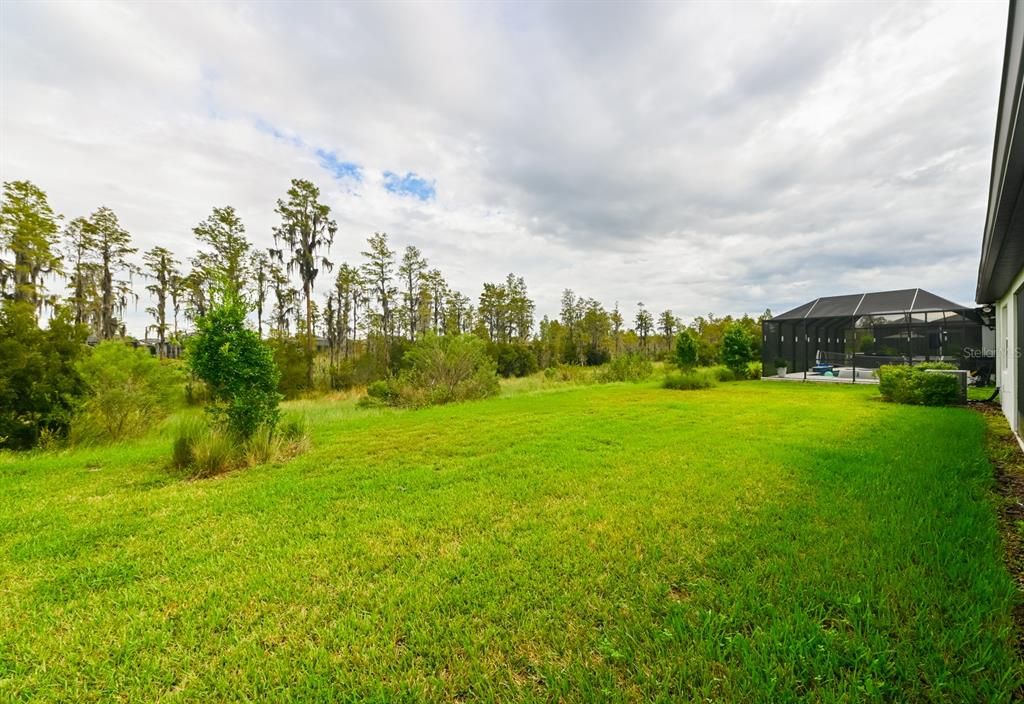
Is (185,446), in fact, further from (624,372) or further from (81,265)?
(81,265)

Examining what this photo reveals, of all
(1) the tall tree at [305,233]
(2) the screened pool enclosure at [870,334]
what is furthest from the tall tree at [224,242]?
(2) the screened pool enclosure at [870,334]

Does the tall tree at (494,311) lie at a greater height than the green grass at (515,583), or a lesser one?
greater

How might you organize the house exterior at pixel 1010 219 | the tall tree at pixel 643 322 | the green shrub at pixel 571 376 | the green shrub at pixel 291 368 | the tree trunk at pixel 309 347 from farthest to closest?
1. the tall tree at pixel 643 322
2. the green shrub at pixel 571 376
3. the tree trunk at pixel 309 347
4. the green shrub at pixel 291 368
5. the house exterior at pixel 1010 219

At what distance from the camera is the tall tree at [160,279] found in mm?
20250

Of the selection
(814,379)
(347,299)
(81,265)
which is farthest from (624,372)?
(81,265)

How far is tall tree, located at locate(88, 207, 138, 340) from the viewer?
18.1m

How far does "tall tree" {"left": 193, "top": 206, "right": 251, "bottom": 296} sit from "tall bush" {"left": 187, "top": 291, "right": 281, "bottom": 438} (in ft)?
50.3

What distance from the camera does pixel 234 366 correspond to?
5.24m

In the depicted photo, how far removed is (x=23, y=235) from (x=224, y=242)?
7.34 metres

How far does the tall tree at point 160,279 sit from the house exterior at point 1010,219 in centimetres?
2815

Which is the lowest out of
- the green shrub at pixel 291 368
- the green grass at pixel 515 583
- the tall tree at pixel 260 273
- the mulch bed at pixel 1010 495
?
the mulch bed at pixel 1010 495

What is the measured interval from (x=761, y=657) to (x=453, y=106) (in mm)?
10767

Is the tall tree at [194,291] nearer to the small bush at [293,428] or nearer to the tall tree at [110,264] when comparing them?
the tall tree at [110,264]

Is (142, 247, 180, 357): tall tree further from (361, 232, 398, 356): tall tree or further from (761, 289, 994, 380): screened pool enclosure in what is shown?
(761, 289, 994, 380): screened pool enclosure
